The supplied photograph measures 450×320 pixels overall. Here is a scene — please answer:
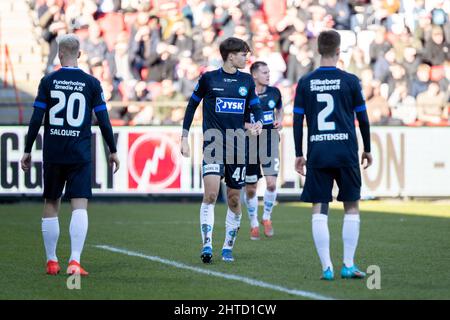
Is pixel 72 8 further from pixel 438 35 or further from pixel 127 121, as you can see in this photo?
pixel 438 35

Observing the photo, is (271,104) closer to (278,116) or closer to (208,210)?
(278,116)

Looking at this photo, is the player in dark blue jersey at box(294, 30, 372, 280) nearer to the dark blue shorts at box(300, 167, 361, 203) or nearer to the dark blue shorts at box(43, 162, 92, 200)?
the dark blue shorts at box(300, 167, 361, 203)

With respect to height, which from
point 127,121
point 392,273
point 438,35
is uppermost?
point 438,35

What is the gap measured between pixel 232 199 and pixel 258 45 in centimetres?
1224

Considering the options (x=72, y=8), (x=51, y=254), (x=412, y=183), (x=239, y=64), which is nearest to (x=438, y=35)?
(x=412, y=183)

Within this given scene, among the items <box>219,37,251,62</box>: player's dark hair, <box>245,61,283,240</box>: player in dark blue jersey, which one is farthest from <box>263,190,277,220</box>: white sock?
<box>219,37,251,62</box>: player's dark hair

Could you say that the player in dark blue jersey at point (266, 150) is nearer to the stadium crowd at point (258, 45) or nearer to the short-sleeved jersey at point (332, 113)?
the short-sleeved jersey at point (332, 113)

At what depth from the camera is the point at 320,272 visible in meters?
10.1

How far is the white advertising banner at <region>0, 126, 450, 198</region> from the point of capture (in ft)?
67.6

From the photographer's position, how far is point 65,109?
9.98m

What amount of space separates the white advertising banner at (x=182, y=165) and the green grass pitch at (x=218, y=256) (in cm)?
119

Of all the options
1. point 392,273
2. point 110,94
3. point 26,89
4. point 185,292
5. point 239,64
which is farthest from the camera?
point 26,89

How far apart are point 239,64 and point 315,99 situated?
67.9 inches

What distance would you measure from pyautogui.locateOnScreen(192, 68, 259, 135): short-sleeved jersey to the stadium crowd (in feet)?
34.9
